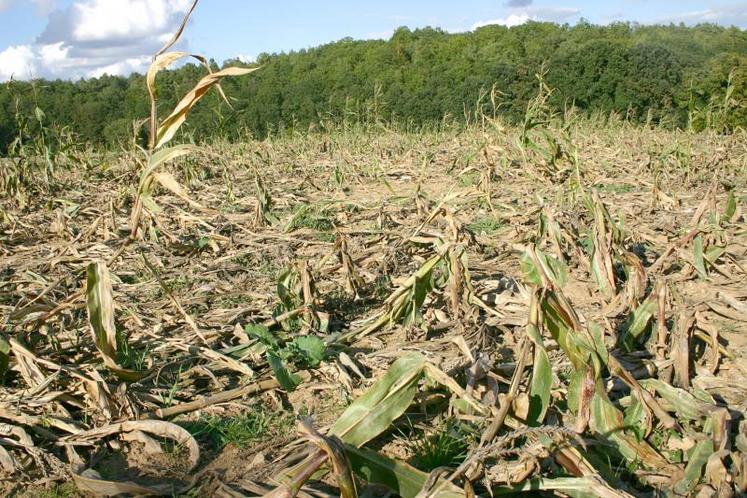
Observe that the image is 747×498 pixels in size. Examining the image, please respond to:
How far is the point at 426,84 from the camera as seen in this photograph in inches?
768

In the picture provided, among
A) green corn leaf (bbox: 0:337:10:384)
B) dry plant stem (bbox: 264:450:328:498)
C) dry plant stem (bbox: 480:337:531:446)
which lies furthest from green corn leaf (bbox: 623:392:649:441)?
green corn leaf (bbox: 0:337:10:384)

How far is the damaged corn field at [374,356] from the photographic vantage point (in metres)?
1.67

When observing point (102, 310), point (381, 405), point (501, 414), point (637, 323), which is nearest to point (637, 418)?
point (501, 414)

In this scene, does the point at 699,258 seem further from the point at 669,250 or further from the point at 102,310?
the point at 102,310

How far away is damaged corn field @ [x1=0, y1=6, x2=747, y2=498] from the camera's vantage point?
1.67 m

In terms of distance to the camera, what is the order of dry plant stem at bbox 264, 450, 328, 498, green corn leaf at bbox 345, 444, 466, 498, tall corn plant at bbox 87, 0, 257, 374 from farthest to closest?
tall corn plant at bbox 87, 0, 257, 374 < green corn leaf at bbox 345, 444, 466, 498 < dry plant stem at bbox 264, 450, 328, 498

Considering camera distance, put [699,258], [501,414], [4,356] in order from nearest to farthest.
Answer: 1. [501,414]
2. [4,356]
3. [699,258]

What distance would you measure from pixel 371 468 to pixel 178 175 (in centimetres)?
513

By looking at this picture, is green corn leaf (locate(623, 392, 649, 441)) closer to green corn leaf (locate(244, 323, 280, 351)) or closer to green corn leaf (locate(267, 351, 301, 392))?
green corn leaf (locate(267, 351, 301, 392))

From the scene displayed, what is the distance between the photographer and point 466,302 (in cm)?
271

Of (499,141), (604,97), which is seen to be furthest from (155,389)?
(604,97)

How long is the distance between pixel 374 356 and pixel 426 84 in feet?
58.6

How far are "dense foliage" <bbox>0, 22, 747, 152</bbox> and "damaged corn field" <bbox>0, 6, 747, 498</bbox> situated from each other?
13.3 feet

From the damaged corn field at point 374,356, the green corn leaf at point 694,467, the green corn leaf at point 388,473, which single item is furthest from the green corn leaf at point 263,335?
the green corn leaf at point 694,467
